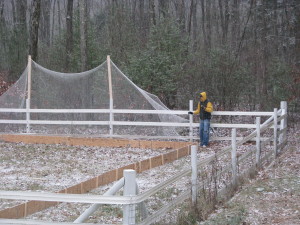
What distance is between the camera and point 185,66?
20.3 metres

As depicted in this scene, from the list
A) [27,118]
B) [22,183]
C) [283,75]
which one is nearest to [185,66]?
[283,75]

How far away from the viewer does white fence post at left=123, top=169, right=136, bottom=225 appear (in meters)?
5.15

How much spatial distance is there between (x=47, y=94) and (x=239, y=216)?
10.8 metres

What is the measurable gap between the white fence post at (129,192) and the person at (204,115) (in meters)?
9.11

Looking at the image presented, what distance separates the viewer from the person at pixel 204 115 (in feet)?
46.6

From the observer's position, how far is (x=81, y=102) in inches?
645

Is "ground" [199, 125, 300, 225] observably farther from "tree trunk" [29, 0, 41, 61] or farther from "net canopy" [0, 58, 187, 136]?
"tree trunk" [29, 0, 41, 61]

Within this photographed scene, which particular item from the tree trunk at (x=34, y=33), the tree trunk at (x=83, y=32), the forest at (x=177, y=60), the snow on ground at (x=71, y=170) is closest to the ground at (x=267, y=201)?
the snow on ground at (x=71, y=170)

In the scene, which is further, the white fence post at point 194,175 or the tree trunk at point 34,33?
the tree trunk at point 34,33

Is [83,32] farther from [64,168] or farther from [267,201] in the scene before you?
[267,201]

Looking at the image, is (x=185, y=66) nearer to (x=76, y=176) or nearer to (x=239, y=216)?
(x=76, y=176)

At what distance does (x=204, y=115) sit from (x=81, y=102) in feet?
14.4

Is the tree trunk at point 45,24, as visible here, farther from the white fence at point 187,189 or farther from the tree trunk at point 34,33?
the white fence at point 187,189

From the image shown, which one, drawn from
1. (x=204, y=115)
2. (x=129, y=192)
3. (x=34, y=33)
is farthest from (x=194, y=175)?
(x=34, y=33)
